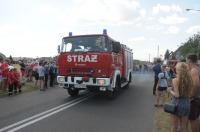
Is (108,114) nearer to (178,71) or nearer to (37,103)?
(37,103)

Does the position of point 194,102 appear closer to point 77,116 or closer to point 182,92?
point 182,92

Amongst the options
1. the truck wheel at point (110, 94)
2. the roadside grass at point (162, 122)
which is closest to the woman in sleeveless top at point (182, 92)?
the roadside grass at point (162, 122)

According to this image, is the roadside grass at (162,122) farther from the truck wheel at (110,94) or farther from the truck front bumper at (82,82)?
the truck wheel at (110,94)

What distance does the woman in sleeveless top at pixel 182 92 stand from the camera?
4.77 meters

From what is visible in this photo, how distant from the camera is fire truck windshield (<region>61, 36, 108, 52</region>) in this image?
10766mm

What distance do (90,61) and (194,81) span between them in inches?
234

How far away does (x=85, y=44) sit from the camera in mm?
10977

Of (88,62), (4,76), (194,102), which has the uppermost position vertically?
(88,62)

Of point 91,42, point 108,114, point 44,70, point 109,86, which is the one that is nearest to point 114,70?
point 109,86

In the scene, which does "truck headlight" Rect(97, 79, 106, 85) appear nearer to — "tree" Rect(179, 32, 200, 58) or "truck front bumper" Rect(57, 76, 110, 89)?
"truck front bumper" Rect(57, 76, 110, 89)

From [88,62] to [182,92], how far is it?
613 cm

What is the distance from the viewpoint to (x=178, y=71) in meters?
4.81

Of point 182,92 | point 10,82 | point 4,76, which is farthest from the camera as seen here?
point 4,76

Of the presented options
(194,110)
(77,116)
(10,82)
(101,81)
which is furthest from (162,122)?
(10,82)
